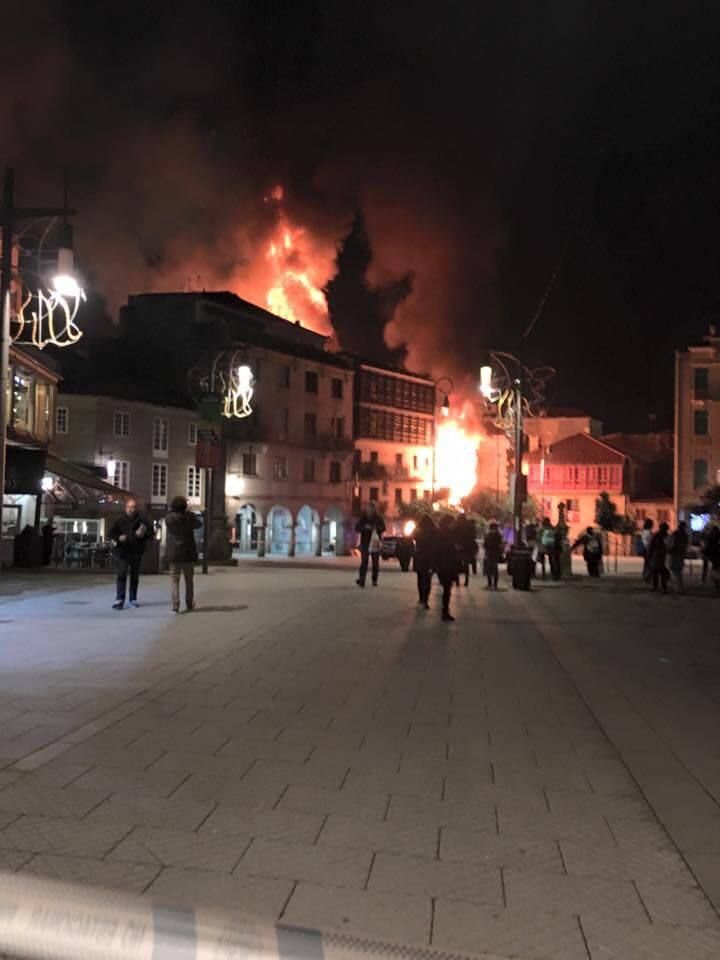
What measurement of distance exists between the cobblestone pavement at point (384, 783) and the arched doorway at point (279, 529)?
160 ft

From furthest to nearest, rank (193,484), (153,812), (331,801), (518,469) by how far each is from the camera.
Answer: (193,484) < (518,469) < (331,801) < (153,812)

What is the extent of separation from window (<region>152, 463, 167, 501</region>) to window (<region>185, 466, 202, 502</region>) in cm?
162

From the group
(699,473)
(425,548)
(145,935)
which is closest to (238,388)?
(425,548)

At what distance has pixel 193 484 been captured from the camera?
52.4 metres

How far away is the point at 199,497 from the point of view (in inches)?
2073

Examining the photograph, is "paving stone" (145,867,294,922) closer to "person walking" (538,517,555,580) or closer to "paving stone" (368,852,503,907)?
"paving stone" (368,852,503,907)

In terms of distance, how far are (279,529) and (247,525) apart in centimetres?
295

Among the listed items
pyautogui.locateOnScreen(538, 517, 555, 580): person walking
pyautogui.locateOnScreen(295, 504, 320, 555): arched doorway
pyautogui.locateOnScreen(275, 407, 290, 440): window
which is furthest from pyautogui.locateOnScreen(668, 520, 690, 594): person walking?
pyautogui.locateOnScreen(295, 504, 320, 555): arched doorway

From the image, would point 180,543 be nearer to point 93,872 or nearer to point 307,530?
point 93,872

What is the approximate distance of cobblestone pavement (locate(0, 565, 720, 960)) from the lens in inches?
148

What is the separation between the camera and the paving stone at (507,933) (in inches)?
134

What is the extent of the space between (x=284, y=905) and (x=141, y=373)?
53552 millimetres

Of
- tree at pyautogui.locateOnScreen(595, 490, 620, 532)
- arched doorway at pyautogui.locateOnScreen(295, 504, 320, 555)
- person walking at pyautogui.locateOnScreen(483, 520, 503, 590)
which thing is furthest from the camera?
arched doorway at pyautogui.locateOnScreen(295, 504, 320, 555)

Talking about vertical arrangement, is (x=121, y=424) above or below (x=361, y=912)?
above
